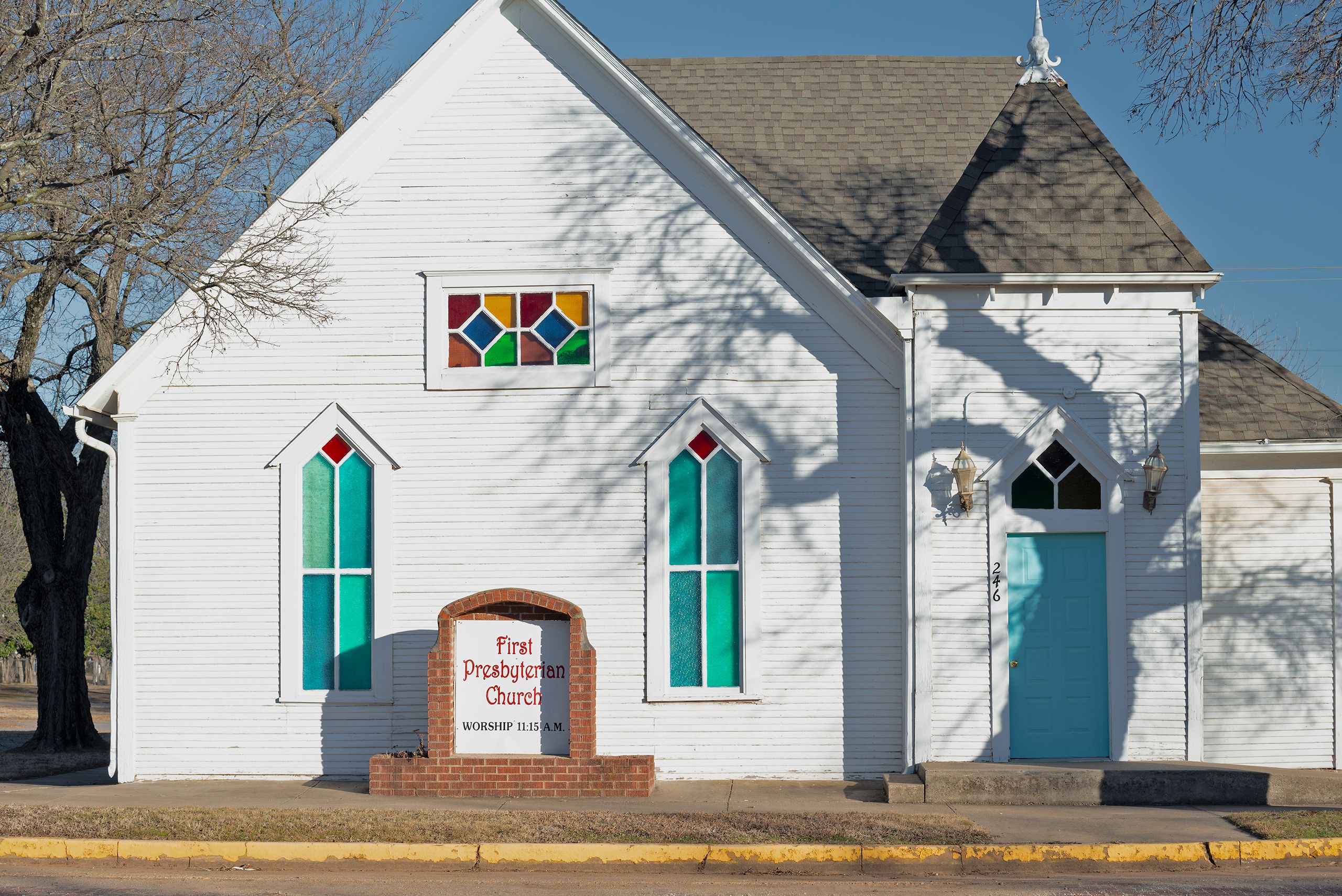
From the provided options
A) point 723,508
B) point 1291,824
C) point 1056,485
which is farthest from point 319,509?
point 1291,824

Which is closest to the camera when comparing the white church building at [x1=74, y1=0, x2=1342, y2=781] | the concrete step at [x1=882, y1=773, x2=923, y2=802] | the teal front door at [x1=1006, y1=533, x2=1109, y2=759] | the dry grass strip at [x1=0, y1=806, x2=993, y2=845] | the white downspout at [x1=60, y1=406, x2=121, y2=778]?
the dry grass strip at [x1=0, y1=806, x2=993, y2=845]

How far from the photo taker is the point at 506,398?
1239 cm

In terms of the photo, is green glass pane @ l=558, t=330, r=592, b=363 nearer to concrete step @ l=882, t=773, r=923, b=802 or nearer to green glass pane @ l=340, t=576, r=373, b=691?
green glass pane @ l=340, t=576, r=373, b=691

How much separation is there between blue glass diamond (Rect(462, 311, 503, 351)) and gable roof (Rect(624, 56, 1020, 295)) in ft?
10.9

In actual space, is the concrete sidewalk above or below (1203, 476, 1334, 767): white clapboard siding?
below

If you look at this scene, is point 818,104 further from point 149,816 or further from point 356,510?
point 149,816

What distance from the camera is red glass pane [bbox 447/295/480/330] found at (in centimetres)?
1249

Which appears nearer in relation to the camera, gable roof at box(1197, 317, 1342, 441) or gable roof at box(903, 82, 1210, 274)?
gable roof at box(903, 82, 1210, 274)

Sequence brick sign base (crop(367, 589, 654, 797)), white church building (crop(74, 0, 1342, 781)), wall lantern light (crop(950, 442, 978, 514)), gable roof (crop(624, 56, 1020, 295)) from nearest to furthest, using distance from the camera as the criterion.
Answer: brick sign base (crop(367, 589, 654, 797)) → wall lantern light (crop(950, 442, 978, 514)) → white church building (crop(74, 0, 1342, 781)) → gable roof (crop(624, 56, 1020, 295))

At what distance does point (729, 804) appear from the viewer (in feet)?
35.4

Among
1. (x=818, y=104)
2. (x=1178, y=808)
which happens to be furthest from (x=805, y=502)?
(x=818, y=104)

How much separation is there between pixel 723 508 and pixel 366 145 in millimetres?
5066

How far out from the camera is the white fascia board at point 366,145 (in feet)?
40.2

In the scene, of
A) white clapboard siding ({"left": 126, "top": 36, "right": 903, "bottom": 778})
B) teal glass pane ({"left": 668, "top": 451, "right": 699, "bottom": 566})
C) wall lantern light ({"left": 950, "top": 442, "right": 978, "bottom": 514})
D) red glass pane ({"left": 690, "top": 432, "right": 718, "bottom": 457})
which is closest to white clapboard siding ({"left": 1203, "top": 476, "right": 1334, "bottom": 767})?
wall lantern light ({"left": 950, "top": 442, "right": 978, "bottom": 514})
